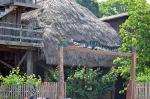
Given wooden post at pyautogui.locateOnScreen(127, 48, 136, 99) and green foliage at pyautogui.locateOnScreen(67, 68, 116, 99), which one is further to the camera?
green foliage at pyautogui.locateOnScreen(67, 68, 116, 99)

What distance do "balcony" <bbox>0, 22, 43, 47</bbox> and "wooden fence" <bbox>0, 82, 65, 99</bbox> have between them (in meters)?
5.19

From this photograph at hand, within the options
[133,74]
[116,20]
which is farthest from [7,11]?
[116,20]

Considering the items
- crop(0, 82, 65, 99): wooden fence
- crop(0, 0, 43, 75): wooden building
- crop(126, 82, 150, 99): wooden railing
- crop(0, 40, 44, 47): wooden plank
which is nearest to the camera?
crop(0, 82, 65, 99): wooden fence

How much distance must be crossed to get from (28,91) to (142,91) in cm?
459

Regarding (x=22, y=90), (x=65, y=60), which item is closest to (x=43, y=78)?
(x=65, y=60)

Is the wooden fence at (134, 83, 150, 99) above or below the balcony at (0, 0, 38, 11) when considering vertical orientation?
below

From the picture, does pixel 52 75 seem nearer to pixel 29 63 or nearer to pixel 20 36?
pixel 29 63

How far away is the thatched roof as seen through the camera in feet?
80.6

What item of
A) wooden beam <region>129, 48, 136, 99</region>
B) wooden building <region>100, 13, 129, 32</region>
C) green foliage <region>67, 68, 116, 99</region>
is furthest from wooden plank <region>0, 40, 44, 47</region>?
wooden building <region>100, 13, 129, 32</region>

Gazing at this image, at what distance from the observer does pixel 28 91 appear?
1725cm

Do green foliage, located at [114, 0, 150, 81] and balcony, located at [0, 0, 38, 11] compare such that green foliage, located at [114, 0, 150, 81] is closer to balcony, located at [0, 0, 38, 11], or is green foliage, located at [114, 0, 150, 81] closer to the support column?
the support column

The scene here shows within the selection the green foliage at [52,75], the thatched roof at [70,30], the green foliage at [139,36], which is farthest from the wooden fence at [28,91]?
the thatched roof at [70,30]

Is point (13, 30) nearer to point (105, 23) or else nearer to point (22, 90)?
point (22, 90)

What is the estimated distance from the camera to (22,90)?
Result: 1716 cm
